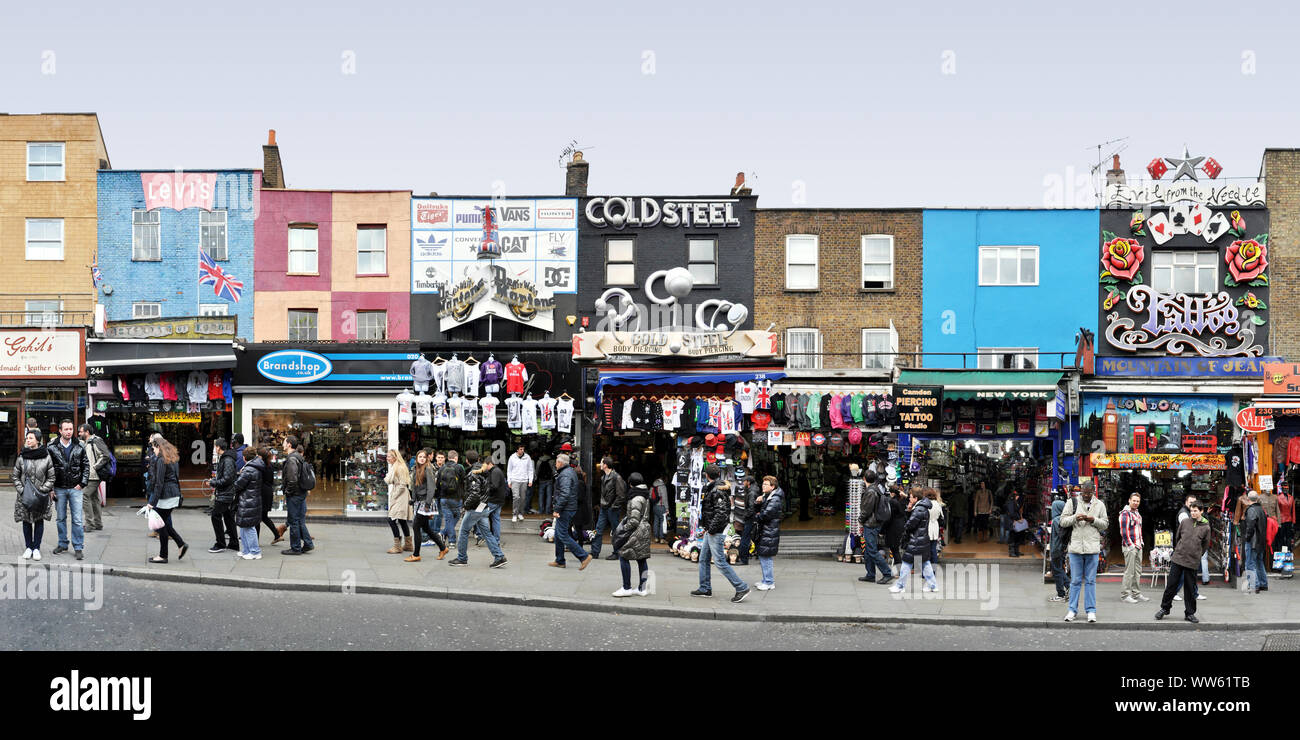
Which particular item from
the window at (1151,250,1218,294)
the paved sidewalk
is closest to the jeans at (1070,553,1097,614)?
the paved sidewalk

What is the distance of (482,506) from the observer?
17.1 metres

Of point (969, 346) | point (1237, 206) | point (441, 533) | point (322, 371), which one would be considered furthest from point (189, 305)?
point (1237, 206)

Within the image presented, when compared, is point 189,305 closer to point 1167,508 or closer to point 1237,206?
point 1167,508

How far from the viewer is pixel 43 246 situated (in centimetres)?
2538

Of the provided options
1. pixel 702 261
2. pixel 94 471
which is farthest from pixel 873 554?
pixel 94 471

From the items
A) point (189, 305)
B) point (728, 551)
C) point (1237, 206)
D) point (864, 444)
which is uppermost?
point (1237, 206)

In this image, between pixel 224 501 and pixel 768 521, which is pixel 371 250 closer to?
pixel 224 501

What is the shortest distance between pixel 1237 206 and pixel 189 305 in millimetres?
24257

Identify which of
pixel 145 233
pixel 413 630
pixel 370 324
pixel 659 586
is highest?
pixel 145 233

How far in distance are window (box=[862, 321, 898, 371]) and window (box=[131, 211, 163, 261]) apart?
1667 centimetres

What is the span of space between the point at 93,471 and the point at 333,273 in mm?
8468

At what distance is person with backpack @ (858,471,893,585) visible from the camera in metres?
17.5

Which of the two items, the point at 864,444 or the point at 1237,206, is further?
the point at 1237,206

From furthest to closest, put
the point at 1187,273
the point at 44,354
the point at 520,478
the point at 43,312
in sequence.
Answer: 1. the point at 43,312
2. the point at 1187,273
3. the point at 44,354
4. the point at 520,478
